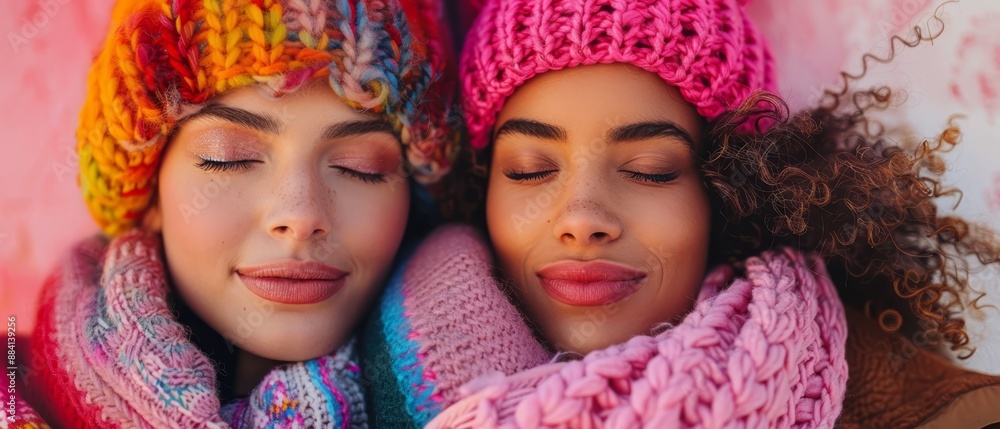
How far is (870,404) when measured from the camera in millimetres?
1792

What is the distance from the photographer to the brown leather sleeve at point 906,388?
1743mm

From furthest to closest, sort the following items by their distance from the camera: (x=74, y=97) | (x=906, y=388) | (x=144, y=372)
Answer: (x=74, y=97) → (x=906, y=388) → (x=144, y=372)

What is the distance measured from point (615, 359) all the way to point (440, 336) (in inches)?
15.8

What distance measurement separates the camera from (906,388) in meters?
1.82

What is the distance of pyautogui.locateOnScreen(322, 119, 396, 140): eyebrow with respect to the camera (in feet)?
5.44

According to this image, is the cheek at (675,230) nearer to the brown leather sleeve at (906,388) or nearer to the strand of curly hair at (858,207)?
the strand of curly hair at (858,207)

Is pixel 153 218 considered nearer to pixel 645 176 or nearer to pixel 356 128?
pixel 356 128

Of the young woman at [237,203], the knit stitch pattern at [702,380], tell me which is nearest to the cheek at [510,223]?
the young woman at [237,203]

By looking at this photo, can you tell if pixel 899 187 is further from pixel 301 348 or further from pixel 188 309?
pixel 188 309

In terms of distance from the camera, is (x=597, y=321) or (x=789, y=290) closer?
(x=789, y=290)

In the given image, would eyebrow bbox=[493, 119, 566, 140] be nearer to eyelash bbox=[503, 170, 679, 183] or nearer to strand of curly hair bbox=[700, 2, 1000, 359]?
eyelash bbox=[503, 170, 679, 183]

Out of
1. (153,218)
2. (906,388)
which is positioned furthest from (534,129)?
(906,388)

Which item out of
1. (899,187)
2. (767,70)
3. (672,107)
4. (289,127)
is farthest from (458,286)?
(899,187)

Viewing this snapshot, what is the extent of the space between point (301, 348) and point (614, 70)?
937 mm
